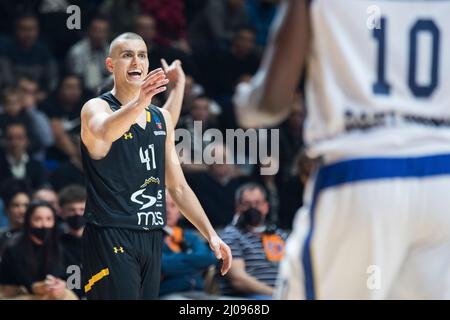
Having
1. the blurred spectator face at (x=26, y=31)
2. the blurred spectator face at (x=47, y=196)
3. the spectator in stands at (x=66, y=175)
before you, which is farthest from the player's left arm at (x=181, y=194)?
the blurred spectator face at (x=26, y=31)

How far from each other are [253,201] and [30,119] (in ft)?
10.0

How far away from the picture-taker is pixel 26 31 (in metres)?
11.4

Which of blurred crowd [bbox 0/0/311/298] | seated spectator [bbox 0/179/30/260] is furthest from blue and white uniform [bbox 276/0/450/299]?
seated spectator [bbox 0/179/30/260]

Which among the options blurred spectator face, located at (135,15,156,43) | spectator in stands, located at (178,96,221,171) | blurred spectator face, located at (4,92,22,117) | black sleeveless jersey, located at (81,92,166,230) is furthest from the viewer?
blurred spectator face, located at (135,15,156,43)

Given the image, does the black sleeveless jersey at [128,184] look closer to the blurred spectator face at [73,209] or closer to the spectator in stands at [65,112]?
the blurred spectator face at [73,209]

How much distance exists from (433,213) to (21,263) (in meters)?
4.56

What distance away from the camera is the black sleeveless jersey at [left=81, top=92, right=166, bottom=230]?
5059mm

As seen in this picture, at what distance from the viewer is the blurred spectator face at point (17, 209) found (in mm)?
8562

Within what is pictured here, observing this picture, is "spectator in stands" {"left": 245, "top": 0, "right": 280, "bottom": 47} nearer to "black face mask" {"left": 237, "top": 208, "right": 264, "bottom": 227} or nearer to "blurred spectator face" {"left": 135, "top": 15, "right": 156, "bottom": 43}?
"blurred spectator face" {"left": 135, "top": 15, "right": 156, "bottom": 43}

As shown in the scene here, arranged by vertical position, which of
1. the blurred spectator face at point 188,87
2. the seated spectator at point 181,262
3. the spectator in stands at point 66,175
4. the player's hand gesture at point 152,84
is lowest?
the seated spectator at point 181,262

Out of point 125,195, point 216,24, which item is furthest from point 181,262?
point 216,24

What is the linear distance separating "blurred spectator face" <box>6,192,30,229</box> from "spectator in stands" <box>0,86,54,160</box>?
4.69ft

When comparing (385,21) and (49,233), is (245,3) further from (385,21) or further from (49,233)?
(385,21)

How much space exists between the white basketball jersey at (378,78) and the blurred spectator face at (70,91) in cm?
683
